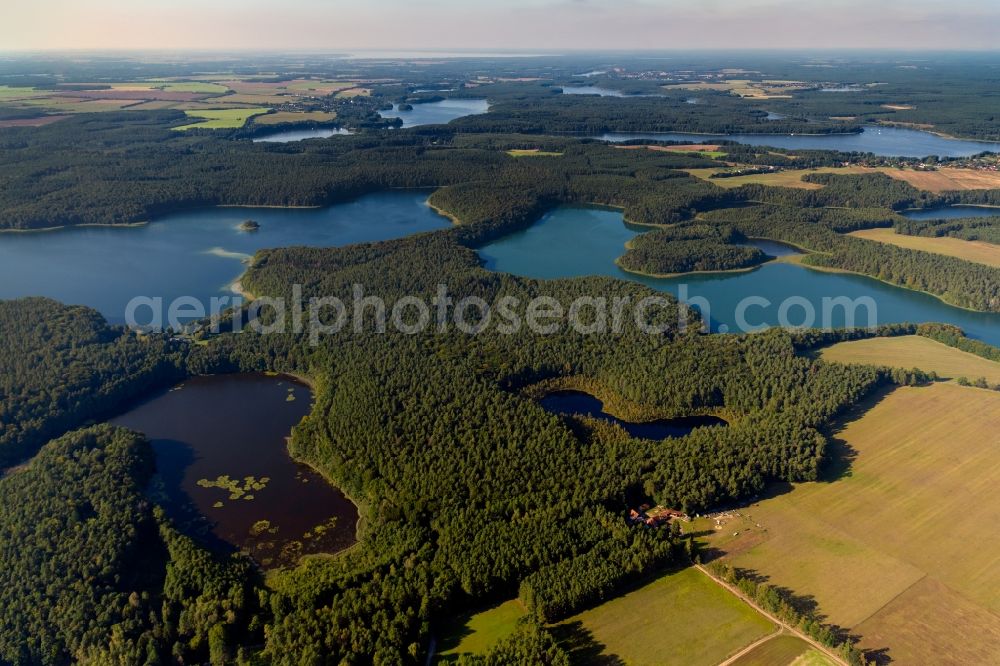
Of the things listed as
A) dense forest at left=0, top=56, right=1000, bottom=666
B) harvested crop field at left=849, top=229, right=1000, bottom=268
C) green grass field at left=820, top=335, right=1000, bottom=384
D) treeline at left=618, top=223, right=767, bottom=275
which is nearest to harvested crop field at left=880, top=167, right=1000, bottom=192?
dense forest at left=0, top=56, right=1000, bottom=666

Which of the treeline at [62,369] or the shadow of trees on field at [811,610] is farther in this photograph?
the treeline at [62,369]

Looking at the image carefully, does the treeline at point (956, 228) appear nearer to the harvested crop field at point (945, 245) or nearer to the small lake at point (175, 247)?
the harvested crop field at point (945, 245)

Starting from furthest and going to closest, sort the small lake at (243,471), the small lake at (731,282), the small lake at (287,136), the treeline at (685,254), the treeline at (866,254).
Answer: the small lake at (287,136) < the treeline at (685,254) < the treeline at (866,254) < the small lake at (731,282) < the small lake at (243,471)

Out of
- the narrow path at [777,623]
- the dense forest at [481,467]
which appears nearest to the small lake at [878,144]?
the dense forest at [481,467]

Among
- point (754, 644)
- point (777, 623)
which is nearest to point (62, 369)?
point (754, 644)

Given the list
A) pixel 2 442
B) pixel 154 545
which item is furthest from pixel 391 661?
pixel 2 442

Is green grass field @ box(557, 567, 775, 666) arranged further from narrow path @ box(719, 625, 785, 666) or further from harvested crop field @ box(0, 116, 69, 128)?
harvested crop field @ box(0, 116, 69, 128)

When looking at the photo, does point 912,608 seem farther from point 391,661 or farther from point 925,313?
point 925,313
